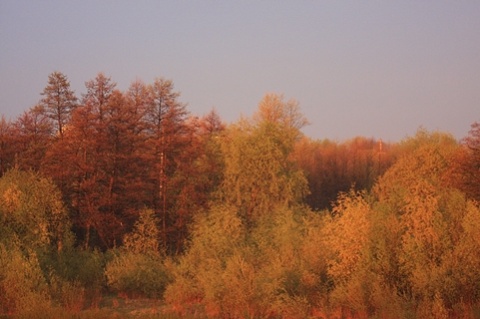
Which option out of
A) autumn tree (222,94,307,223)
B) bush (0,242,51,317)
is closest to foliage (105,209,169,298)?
bush (0,242,51,317)

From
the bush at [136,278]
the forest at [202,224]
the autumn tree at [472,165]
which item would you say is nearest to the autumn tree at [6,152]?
the forest at [202,224]

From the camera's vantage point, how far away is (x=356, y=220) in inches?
1046

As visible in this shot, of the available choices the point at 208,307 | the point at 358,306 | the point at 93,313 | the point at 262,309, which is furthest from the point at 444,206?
the point at 93,313

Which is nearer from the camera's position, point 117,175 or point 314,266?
→ point 314,266

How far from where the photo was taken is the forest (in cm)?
2477

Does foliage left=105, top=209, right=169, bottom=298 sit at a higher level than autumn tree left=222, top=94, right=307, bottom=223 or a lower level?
lower

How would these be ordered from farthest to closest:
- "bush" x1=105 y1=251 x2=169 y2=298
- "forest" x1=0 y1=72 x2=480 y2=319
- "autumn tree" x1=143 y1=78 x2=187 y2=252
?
1. "autumn tree" x1=143 y1=78 x2=187 y2=252
2. "bush" x1=105 y1=251 x2=169 y2=298
3. "forest" x1=0 y1=72 x2=480 y2=319

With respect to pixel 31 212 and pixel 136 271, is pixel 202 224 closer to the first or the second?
pixel 136 271

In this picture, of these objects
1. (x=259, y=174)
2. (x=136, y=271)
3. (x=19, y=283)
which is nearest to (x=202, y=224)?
(x=136, y=271)

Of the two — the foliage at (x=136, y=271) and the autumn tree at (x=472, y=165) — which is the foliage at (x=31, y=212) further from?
the autumn tree at (x=472, y=165)

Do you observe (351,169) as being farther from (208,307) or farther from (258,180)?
(208,307)

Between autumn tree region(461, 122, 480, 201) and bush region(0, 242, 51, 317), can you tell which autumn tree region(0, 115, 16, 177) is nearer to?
bush region(0, 242, 51, 317)

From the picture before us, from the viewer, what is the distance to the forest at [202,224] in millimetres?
24766

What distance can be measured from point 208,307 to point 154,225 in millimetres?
10921
